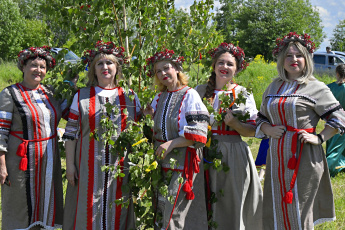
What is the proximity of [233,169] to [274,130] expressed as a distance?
48cm

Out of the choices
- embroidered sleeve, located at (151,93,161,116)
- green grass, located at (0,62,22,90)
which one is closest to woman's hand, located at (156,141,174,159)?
embroidered sleeve, located at (151,93,161,116)

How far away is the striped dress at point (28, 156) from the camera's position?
3043 mm

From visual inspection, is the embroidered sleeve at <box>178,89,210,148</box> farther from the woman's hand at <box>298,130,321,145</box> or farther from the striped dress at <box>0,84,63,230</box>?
the striped dress at <box>0,84,63,230</box>

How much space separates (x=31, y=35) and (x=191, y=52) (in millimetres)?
23291

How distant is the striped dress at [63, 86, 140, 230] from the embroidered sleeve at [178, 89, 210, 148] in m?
0.46

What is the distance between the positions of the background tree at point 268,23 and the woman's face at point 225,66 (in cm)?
2621

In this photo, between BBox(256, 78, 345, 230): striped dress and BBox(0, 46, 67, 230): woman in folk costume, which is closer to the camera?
BBox(256, 78, 345, 230): striped dress

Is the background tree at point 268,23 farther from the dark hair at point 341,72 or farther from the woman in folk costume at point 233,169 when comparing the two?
the woman in folk costume at point 233,169

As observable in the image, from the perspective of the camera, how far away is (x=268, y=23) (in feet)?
107

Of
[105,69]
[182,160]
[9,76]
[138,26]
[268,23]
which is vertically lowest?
[182,160]

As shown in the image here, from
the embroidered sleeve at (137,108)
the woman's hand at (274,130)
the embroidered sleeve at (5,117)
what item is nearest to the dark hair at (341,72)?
the woman's hand at (274,130)

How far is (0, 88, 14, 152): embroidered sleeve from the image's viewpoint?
9.86 ft

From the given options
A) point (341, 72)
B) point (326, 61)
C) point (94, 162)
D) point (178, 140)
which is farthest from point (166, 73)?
point (326, 61)

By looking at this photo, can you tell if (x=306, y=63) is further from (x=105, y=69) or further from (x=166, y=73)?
(x=105, y=69)
